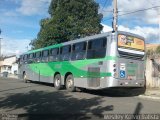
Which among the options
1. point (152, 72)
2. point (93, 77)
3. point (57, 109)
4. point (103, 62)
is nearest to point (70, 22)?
point (152, 72)

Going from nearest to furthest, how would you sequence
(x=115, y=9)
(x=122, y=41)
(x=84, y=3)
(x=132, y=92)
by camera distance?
(x=122, y=41) → (x=132, y=92) → (x=115, y=9) → (x=84, y=3)

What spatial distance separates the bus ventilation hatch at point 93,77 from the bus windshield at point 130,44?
1.75 meters

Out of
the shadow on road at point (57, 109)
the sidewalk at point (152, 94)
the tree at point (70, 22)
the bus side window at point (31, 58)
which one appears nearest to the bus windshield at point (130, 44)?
the sidewalk at point (152, 94)

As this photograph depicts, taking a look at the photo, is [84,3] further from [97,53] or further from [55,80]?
Answer: [97,53]

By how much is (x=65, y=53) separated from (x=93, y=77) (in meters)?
4.30

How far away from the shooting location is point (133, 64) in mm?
18094

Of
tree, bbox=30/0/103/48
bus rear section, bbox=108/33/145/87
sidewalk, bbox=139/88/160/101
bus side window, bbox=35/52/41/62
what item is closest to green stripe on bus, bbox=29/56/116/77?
bus side window, bbox=35/52/41/62

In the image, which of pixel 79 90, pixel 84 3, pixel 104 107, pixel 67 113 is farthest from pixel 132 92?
pixel 84 3

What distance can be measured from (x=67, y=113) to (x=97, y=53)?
6.72 m

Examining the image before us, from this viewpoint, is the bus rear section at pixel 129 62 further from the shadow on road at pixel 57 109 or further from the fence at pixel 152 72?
the fence at pixel 152 72

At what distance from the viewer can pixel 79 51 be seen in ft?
66.9

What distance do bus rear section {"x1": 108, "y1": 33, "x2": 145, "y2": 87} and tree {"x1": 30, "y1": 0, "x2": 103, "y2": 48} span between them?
1572 centimetres

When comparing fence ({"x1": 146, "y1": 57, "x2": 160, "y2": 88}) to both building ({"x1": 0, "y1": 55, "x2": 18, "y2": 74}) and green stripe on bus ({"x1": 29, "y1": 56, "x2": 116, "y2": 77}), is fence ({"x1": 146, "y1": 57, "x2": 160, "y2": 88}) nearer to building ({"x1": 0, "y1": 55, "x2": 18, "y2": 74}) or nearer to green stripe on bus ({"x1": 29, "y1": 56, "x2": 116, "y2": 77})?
green stripe on bus ({"x1": 29, "y1": 56, "x2": 116, "y2": 77})

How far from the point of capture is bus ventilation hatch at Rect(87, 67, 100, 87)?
60.1 feet
